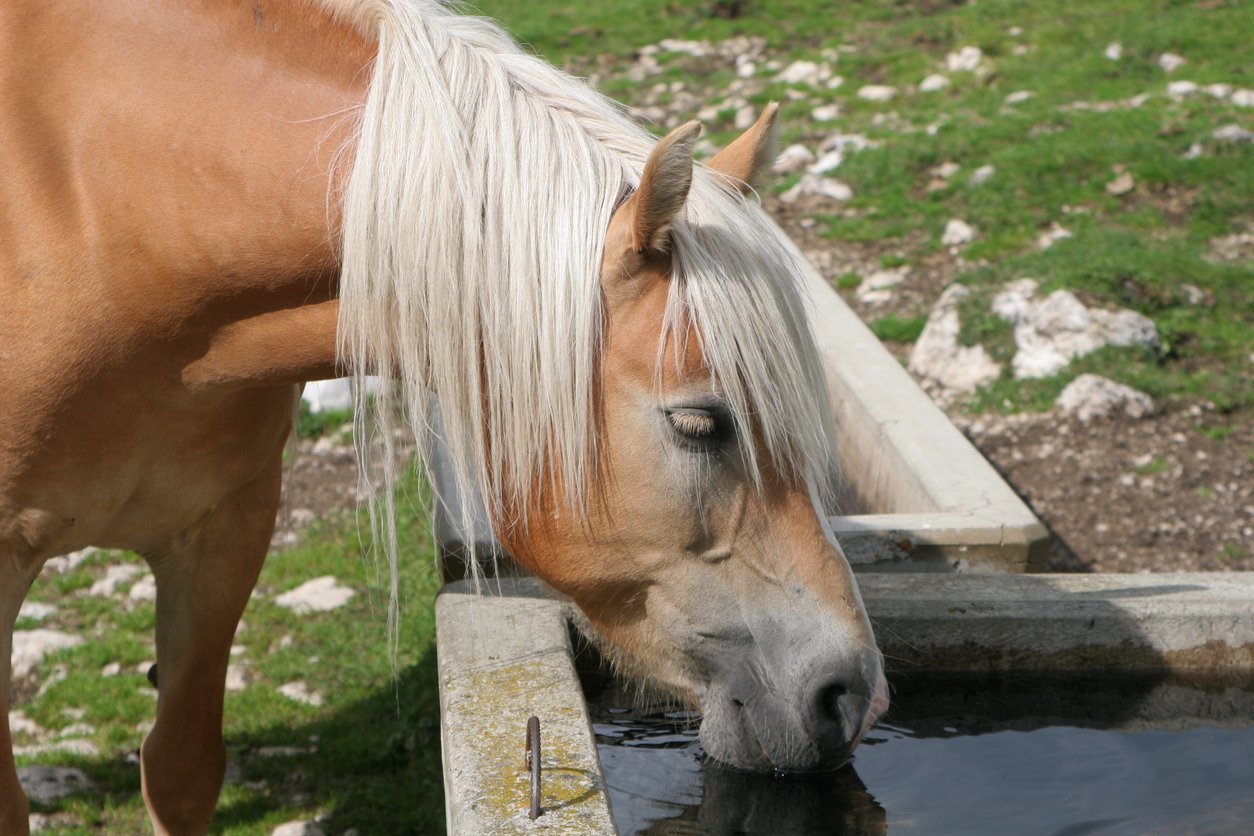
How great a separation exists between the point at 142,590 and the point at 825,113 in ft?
19.6

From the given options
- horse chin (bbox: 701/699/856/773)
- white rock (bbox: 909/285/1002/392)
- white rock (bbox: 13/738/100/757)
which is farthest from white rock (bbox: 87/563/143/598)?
white rock (bbox: 909/285/1002/392)

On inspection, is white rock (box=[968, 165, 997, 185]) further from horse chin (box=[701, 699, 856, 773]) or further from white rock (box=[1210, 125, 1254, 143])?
horse chin (box=[701, 699, 856, 773])

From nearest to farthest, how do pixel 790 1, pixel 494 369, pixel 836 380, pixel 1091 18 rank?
pixel 494 369 < pixel 836 380 < pixel 1091 18 < pixel 790 1

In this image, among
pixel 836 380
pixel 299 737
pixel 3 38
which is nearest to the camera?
pixel 3 38

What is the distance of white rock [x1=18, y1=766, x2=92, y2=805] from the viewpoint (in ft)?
11.0

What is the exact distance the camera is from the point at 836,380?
4625 millimetres

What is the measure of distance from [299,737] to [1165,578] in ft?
7.90

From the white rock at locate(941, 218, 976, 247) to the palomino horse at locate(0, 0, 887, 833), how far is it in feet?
15.0

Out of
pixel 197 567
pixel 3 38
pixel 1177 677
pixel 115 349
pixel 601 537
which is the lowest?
pixel 1177 677

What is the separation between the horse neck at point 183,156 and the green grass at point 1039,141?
12.0 feet

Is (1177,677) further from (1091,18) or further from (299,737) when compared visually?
(1091,18)

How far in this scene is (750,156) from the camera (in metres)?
2.14

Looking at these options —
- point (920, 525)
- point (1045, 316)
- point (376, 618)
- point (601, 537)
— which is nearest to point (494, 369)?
point (601, 537)

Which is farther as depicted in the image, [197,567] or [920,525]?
[920,525]
